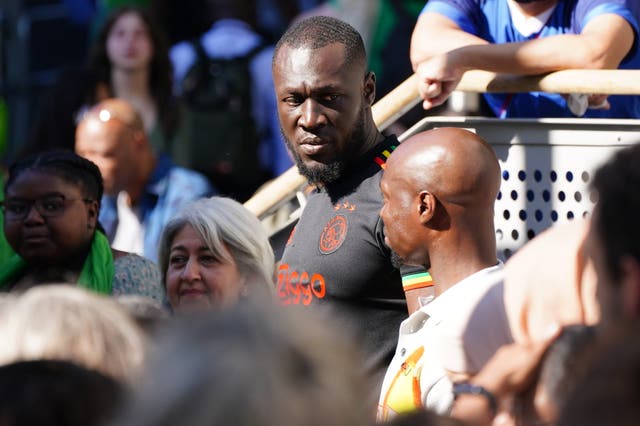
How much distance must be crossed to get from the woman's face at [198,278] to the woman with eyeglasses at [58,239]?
157 mm

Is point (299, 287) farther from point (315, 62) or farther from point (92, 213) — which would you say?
point (92, 213)

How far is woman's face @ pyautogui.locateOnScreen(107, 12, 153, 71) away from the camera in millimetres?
7316

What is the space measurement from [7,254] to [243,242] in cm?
146

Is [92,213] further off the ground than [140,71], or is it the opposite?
[140,71]

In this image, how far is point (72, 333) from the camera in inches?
92.2

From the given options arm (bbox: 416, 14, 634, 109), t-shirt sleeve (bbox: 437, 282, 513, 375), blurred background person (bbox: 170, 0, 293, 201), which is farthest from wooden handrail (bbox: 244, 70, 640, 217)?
blurred background person (bbox: 170, 0, 293, 201)

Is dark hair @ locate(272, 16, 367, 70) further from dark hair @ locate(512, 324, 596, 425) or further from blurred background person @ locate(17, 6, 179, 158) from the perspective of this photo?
blurred background person @ locate(17, 6, 179, 158)

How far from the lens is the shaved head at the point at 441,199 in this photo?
358 cm

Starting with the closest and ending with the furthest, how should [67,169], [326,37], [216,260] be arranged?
[326,37]
[216,260]
[67,169]

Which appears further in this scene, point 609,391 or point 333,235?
point 333,235

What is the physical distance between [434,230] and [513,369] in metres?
1.15

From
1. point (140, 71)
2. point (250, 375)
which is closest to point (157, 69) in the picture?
point (140, 71)

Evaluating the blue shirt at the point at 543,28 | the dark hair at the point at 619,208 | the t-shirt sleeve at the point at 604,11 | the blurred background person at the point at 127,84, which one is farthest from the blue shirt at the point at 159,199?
the dark hair at the point at 619,208

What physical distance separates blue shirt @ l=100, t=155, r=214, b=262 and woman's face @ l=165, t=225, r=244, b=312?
1.57 metres
